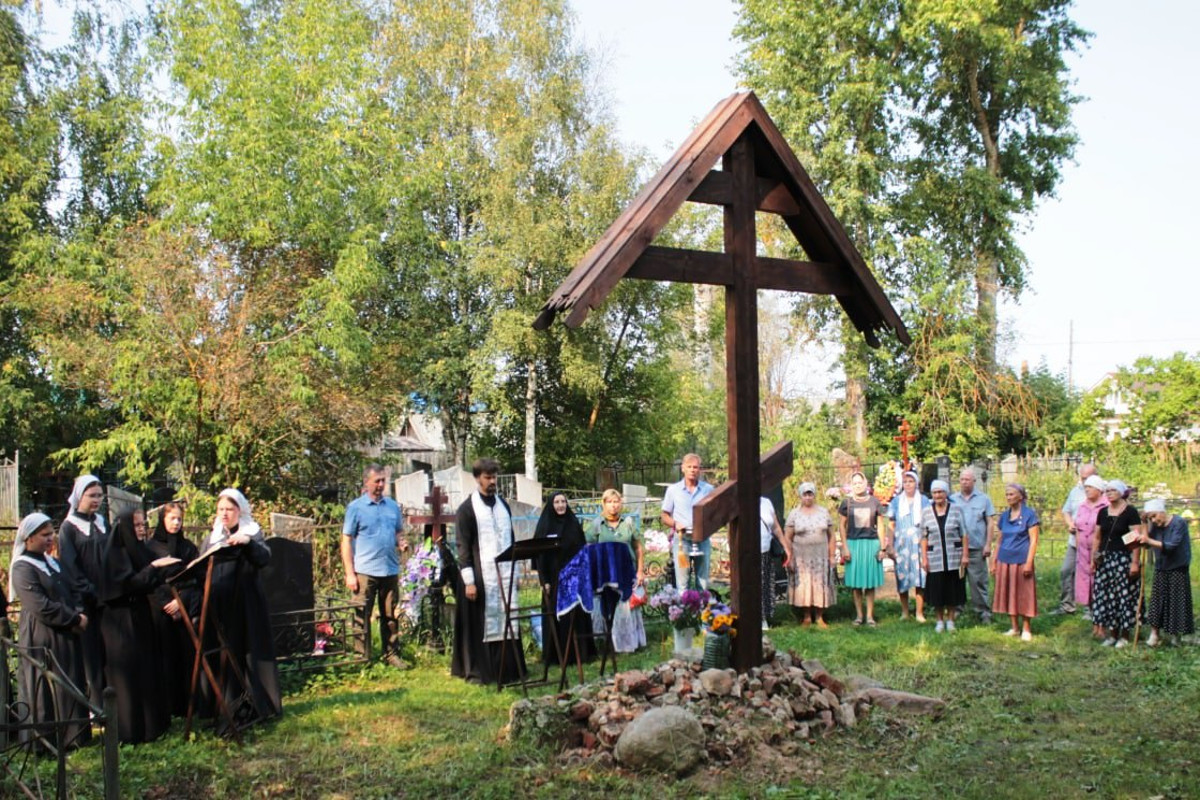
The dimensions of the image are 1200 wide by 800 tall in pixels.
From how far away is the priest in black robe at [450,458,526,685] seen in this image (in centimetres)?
870

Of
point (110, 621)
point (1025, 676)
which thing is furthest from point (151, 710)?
point (1025, 676)

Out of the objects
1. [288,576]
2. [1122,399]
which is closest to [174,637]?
[288,576]

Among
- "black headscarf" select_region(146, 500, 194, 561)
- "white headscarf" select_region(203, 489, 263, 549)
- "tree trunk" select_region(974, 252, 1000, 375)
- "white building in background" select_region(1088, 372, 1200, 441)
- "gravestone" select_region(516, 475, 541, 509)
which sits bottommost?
"gravestone" select_region(516, 475, 541, 509)

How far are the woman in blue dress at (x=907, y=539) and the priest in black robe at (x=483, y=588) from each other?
5.06 metres

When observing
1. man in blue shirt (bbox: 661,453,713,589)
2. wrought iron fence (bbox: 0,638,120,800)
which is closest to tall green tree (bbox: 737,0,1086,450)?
man in blue shirt (bbox: 661,453,713,589)

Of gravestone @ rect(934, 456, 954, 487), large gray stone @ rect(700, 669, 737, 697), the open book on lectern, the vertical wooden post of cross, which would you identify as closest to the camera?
large gray stone @ rect(700, 669, 737, 697)

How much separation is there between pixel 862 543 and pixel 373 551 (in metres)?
5.56

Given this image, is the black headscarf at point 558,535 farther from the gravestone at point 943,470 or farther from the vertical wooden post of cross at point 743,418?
the gravestone at point 943,470

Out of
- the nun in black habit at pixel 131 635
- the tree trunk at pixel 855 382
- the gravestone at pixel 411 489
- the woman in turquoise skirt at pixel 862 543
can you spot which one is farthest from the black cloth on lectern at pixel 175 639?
the tree trunk at pixel 855 382

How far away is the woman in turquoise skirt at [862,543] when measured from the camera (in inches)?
463

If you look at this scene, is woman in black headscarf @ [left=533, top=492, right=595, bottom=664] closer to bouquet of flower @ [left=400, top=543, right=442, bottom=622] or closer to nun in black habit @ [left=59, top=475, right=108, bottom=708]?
bouquet of flower @ [left=400, top=543, right=442, bottom=622]

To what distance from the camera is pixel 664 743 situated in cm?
604

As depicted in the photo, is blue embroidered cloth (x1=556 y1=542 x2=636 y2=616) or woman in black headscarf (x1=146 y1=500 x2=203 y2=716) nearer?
woman in black headscarf (x1=146 y1=500 x2=203 y2=716)

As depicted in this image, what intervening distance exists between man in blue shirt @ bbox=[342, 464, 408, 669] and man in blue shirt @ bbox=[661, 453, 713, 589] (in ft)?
8.82
